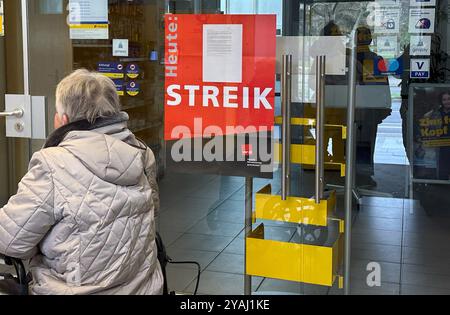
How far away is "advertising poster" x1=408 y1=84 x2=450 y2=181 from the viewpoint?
3.84m

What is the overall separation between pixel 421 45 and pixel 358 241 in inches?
46.7

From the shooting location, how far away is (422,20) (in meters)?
3.61

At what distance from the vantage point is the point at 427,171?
3.89 metres

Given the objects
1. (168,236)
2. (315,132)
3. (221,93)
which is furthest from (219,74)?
(168,236)

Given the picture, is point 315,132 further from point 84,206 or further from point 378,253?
point 84,206

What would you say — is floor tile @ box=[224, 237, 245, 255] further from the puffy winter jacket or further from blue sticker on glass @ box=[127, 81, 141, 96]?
the puffy winter jacket

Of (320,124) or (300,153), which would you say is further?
(300,153)

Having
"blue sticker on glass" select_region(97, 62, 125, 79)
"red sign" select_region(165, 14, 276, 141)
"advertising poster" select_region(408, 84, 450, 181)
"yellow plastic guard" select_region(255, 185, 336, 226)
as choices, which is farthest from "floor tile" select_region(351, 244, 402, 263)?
"blue sticker on glass" select_region(97, 62, 125, 79)

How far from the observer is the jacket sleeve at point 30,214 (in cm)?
236

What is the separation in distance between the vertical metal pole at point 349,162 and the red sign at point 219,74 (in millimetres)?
432

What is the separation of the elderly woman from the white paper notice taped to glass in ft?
4.52

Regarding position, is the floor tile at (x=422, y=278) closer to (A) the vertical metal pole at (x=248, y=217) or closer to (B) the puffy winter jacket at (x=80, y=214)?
(A) the vertical metal pole at (x=248, y=217)
